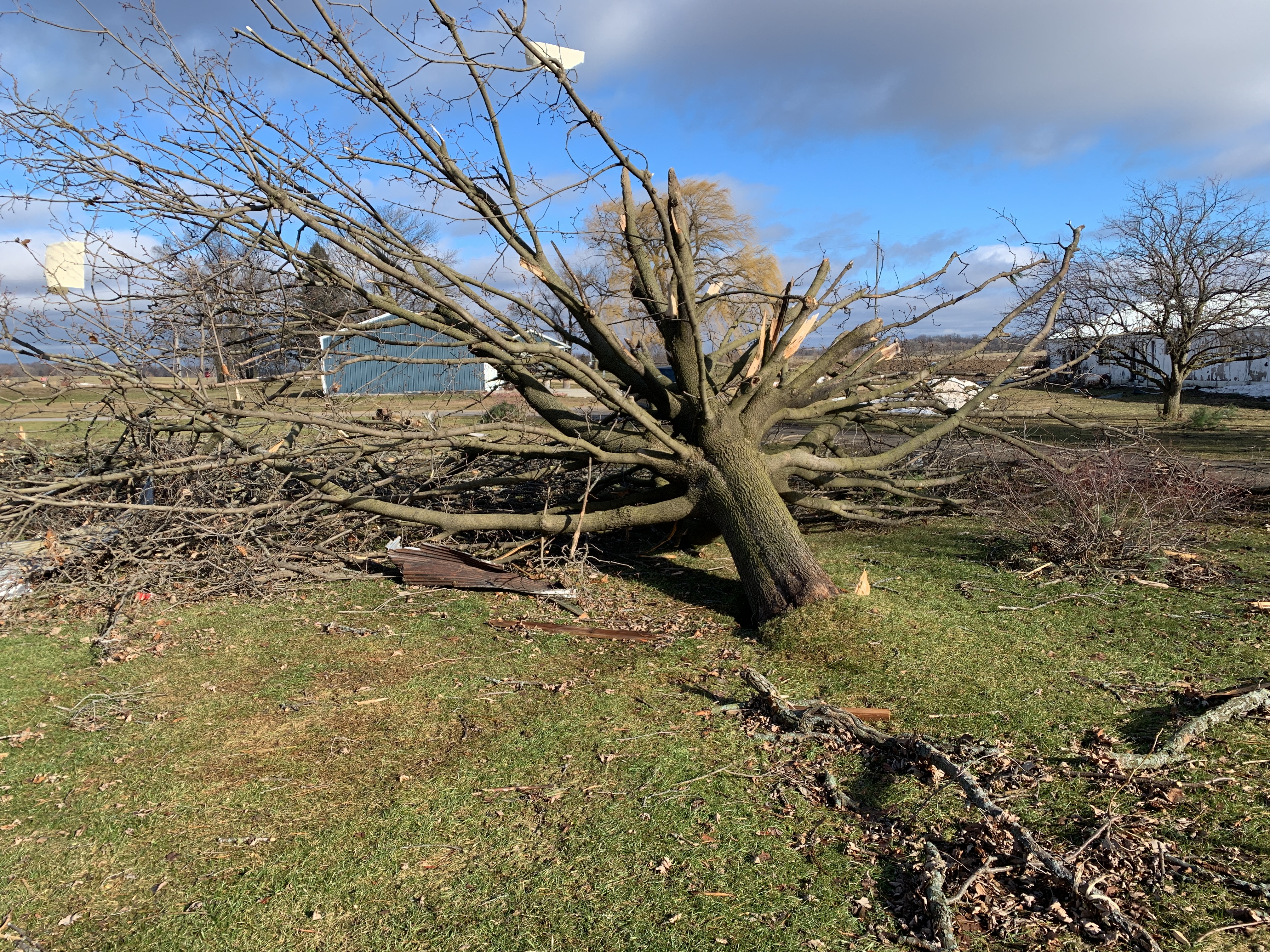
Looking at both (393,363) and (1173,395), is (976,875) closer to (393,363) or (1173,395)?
(393,363)

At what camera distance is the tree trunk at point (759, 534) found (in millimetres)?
5227

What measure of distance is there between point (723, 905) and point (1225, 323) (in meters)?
20.0

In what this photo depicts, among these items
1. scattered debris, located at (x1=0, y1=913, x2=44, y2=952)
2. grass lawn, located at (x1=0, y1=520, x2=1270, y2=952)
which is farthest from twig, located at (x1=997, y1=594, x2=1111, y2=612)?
scattered debris, located at (x1=0, y1=913, x2=44, y2=952)

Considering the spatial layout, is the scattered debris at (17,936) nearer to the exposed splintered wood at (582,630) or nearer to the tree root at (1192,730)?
the exposed splintered wood at (582,630)

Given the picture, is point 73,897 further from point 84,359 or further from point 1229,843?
point 84,359

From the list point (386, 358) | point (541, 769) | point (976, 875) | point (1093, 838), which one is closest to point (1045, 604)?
point (1093, 838)

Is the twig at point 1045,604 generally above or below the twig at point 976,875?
above

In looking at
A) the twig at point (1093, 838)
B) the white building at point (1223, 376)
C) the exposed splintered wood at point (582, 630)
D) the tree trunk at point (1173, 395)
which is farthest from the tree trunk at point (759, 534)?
the white building at point (1223, 376)

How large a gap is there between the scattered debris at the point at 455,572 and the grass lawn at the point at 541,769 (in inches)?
14.3

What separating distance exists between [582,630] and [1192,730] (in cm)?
326

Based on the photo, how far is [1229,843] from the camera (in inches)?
105

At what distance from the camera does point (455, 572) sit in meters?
6.29

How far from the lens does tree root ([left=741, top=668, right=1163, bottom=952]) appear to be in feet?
7.70

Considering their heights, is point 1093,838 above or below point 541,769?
above
